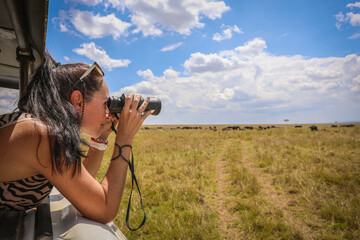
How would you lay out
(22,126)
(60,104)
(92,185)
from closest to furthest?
(22,126) → (92,185) → (60,104)

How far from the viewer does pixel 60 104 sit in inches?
48.1

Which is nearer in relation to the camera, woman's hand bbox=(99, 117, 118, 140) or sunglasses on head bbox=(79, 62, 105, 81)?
sunglasses on head bbox=(79, 62, 105, 81)

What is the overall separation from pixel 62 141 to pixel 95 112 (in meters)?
0.39

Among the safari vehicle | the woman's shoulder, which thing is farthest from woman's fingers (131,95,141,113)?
the safari vehicle

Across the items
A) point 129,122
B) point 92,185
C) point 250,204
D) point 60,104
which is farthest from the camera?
point 250,204

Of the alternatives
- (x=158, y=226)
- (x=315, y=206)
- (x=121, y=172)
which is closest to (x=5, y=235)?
(x=121, y=172)

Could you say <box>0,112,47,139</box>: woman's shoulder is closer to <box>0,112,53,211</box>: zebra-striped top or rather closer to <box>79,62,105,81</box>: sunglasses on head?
<box>0,112,53,211</box>: zebra-striped top

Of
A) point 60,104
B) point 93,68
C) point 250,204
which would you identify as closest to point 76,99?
point 60,104

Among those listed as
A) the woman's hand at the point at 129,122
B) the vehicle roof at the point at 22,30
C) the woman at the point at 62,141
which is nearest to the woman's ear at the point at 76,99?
the woman at the point at 62,141

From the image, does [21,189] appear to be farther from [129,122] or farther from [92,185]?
[129,122]

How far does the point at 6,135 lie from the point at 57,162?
0.26 m

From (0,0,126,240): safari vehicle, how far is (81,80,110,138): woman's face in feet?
1.67

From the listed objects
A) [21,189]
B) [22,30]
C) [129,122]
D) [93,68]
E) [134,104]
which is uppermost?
[22,30]

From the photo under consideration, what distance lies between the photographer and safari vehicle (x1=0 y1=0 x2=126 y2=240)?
1.05 metres
